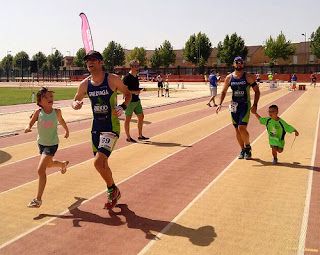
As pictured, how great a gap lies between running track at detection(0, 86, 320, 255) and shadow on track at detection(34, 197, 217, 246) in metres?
0.01

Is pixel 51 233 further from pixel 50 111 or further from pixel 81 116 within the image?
Result: pixel 81 116

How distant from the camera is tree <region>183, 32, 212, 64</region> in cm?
10206

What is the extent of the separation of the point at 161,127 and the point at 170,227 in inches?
351

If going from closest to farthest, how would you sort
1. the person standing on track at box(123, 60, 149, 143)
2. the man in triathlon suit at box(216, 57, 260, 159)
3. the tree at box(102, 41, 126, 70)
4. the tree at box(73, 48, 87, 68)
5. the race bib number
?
the race bib number < the man in triathlon suit at box(216, 57, 260, 159) < the person standing on track at box(123, 60, 149, 143) < the tree at box(102, 41, 126, 70) < the tree at box(73, 48, 87, 68)

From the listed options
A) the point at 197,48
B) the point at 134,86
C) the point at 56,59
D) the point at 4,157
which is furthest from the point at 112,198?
the point at 56,59

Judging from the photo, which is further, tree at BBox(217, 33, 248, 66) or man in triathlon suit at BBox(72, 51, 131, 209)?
tree at BBox(217, 33, 248, 66)

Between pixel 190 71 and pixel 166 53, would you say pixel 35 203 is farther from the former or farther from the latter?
pixel 166 53

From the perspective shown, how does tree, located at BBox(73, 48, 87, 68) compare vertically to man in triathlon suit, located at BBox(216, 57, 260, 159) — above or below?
above

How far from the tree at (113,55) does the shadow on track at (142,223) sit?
353 feet

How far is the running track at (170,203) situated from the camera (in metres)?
4.24

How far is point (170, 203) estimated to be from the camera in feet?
18.2

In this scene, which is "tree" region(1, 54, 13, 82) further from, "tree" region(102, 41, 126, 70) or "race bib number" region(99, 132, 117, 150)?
"race bib number" region(99, 132, 117, 150)

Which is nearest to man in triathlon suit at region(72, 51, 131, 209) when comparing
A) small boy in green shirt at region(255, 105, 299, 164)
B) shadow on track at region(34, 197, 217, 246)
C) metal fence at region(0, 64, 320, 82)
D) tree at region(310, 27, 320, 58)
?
shadow on track at region(34, 197, 217, 246)

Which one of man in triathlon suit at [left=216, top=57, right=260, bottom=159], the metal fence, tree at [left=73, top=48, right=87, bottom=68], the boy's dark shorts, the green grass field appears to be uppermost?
tree at [left=73, top=48, right=87, bottom=68]
